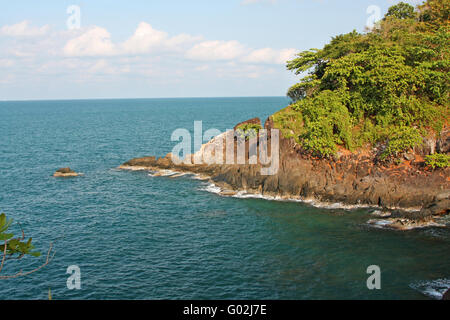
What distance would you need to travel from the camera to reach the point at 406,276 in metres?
29.4

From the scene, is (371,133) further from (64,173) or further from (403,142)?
(64,173)

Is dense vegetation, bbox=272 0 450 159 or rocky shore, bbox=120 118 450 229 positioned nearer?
rocky shore, bbox=120 118 450 229

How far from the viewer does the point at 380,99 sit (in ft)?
169

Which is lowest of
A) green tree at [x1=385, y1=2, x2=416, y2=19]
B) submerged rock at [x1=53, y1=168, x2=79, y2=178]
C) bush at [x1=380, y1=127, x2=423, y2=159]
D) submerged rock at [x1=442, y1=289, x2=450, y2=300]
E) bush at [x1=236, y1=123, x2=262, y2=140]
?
submerged rock at [x1=442, y1=289, x2=450, y2=300]

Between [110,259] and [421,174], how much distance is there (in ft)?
123

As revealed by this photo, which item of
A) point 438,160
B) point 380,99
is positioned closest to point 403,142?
point 438,160

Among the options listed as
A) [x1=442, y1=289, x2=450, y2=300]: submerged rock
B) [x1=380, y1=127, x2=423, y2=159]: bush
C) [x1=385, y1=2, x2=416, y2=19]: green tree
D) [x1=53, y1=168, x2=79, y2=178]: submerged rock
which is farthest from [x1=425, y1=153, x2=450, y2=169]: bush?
[x1=53, y1=168, x2=79, y2=178]: submerged rock

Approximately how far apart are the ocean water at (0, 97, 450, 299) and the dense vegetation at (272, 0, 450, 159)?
446 inches

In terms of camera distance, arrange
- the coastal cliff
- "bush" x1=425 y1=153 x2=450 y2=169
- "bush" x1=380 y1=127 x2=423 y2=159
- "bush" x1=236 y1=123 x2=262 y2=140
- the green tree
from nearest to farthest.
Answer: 1. "bush" x1=425 y1=153 x2=450 y2=169
2. the coastal cliff
3. "bush" x1=380 y1=127 x2=423 y2=159
4. "bush" x1=236 y1=123 x2=262 y2=140
5. the green tree

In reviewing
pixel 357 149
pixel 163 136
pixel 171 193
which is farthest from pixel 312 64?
pixel 163 136

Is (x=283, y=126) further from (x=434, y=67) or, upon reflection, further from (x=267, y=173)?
(x=434, y=67)

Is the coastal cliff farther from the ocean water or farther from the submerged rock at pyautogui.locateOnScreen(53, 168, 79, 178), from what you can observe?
the submerged rock at pyautogui.locateOnScreen(53, 168, 79, 178)

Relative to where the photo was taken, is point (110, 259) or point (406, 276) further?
point (110, 259)

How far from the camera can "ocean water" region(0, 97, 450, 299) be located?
93.5ft
